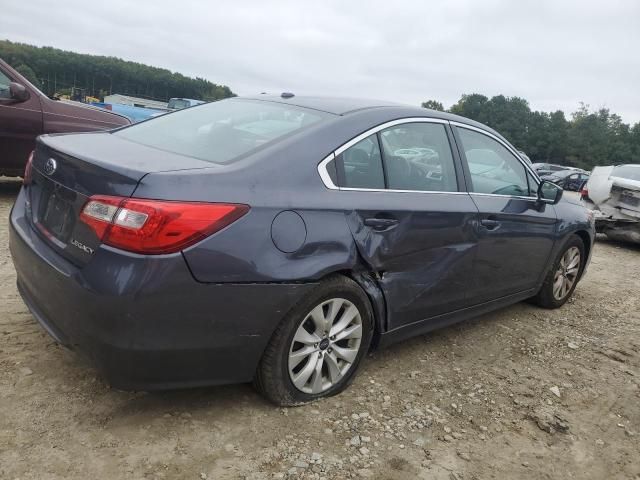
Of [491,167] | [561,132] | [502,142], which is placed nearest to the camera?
[491,167]

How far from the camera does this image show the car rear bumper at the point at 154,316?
208 cm

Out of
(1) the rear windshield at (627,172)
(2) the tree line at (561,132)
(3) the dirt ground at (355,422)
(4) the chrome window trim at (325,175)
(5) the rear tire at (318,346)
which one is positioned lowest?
(3) the dirt ground at (355,422)

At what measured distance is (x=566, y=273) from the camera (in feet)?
15.5

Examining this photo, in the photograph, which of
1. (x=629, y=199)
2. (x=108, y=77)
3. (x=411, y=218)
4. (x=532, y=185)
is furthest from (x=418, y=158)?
(x=108, y=77)

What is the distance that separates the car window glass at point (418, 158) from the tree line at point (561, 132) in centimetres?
6904

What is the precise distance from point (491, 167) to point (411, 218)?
3.73ft

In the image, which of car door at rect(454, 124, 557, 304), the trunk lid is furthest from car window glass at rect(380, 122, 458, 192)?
the trunk lid

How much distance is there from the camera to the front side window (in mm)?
3520

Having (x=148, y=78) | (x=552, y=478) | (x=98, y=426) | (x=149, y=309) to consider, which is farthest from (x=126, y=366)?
(x=148, y=78)

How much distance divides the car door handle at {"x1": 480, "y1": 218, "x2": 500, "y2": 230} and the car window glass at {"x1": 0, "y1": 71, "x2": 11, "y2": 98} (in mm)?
5394

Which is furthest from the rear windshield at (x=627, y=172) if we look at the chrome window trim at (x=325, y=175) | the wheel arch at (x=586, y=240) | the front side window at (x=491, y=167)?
the chrome window trim at (x=325, y=175)

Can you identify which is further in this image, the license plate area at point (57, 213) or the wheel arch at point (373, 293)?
the wheel arch at point (373, 293)

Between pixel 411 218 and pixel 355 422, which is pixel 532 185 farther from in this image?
pixel 355 422

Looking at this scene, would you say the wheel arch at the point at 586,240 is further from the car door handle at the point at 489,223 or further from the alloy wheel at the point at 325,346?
the alloy wheel at the point at 325,346
